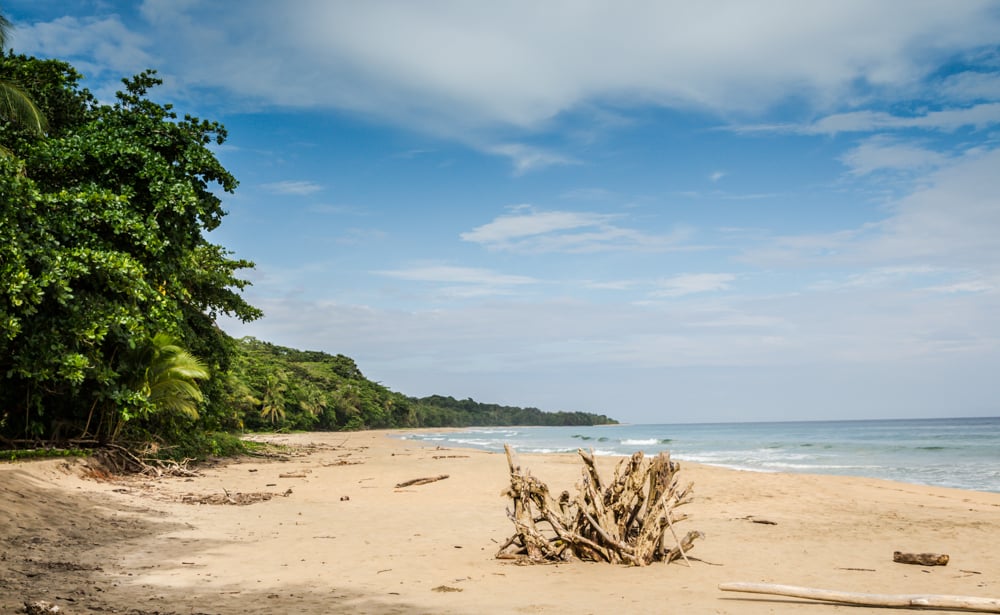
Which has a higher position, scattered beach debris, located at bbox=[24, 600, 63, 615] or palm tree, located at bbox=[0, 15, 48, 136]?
palm tree, located at bbox=[0, 15, 48, 136]

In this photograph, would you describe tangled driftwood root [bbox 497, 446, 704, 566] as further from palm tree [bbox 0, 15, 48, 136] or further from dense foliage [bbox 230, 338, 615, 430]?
dense foliage [bbox 230, 338, 615, 430]

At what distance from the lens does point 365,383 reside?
78125 mm

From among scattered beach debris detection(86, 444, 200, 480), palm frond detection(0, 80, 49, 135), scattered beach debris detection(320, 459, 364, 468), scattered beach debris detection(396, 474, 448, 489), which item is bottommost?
scattered beach debris detection(320, 459, 364, 468)

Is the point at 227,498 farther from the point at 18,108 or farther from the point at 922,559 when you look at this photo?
the point at 922,559

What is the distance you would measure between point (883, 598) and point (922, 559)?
8.42 feet

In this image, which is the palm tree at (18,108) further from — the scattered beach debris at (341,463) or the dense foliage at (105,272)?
the scattered beach debris at (341,463)

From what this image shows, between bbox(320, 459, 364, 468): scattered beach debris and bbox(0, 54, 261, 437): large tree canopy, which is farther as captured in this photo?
bbox(320, 459, 364, 468): scattered beach debris

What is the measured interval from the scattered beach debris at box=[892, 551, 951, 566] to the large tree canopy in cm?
1234

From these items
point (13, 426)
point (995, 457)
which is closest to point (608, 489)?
point (13, 426)

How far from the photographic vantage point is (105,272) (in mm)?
12250

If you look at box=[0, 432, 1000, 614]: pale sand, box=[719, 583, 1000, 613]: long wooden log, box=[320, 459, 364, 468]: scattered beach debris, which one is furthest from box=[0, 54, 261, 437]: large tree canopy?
box=[719, 583, 1000, 613]: long wooden log

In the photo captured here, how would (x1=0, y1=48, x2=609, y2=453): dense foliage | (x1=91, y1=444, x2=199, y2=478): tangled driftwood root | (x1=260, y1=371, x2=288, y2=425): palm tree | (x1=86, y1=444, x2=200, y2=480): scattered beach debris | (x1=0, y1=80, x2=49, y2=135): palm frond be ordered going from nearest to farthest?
(x1=0, y1=48, x2=609, y2=453): dense foliage
(x1=86, y1=444, x2=200, y2=480): scattered beach debris
(x1=91, y1=444, x2=199, y2=478): tangled driftwood root
(x1=0, y1=80, x2=49, y2=135): palm frond
(x1=260, y1=371, x2=288, y2=425): palm tree

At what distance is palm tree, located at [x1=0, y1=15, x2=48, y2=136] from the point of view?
1391 cm

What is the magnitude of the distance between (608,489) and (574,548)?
2.52 feet
